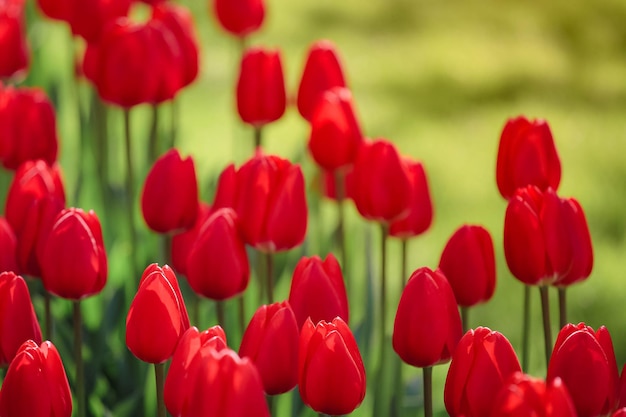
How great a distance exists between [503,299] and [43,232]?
1667mm

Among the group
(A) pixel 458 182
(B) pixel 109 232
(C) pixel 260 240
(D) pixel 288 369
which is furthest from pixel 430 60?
(D) pixel 288 369

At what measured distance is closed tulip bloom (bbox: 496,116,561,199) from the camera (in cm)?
160

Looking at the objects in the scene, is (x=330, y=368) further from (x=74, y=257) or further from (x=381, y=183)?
(x=381, y=183)

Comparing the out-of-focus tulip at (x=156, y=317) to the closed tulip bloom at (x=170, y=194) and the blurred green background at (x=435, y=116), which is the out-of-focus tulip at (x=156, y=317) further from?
the blurred green background at (x=435, y=116)

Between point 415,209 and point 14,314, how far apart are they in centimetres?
71

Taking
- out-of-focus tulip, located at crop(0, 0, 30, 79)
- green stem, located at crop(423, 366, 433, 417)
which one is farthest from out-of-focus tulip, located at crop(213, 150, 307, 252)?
out-of-focus tulip, located at crop(0, 0, 30, 79)

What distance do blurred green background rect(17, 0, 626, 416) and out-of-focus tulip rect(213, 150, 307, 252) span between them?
1.34 ft

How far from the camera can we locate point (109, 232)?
2.38 m

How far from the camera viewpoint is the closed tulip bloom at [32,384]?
3.79 ft

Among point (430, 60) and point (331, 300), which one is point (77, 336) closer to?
point (331, 300)

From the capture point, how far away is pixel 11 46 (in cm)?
231

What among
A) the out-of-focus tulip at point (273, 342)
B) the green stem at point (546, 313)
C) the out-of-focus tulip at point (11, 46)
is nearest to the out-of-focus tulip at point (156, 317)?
the out-of-focus tulip at point (273, 342)

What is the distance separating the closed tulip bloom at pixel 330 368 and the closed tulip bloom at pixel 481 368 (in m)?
0.11

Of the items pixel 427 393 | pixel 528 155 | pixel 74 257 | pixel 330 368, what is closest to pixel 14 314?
pixel 74 257
